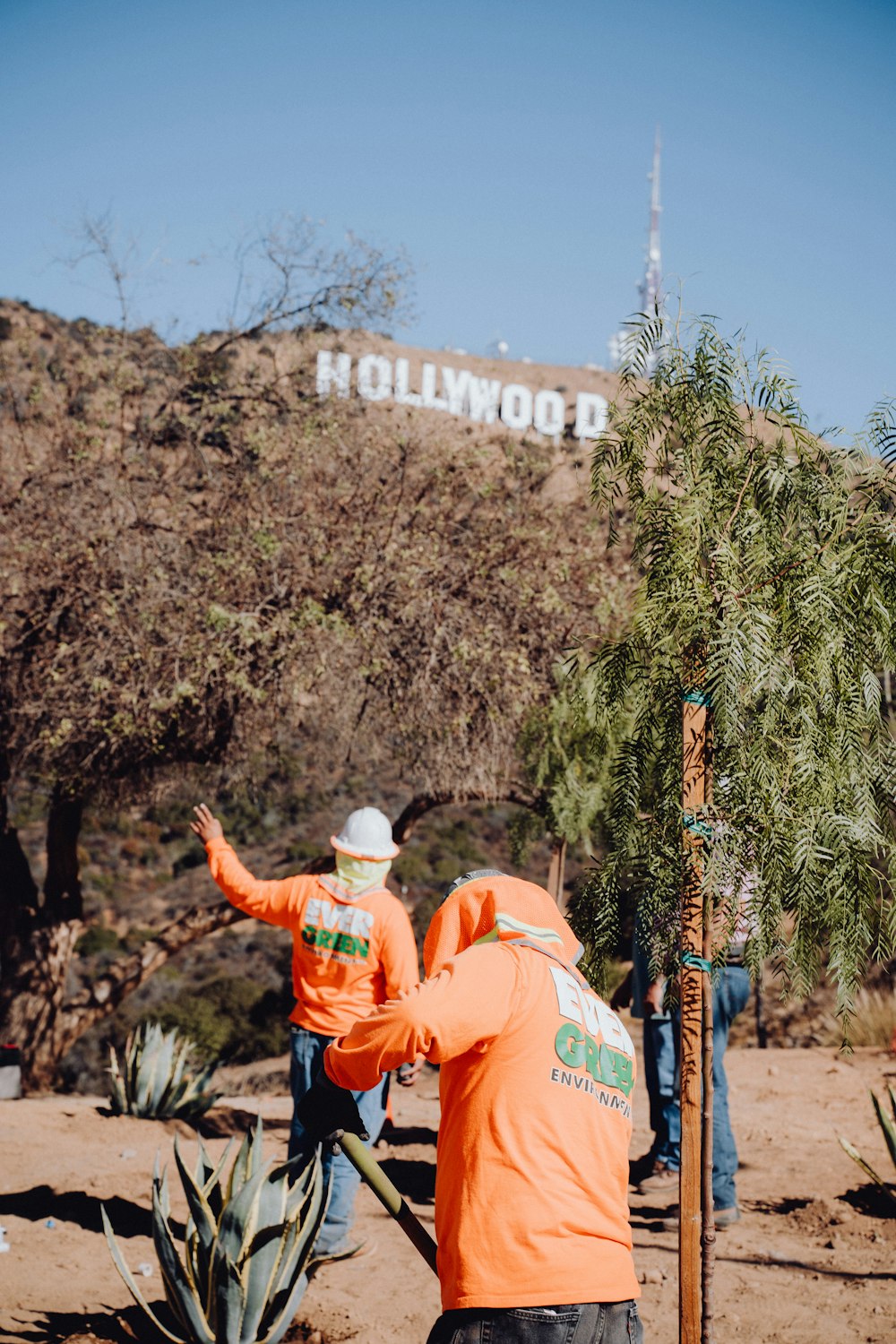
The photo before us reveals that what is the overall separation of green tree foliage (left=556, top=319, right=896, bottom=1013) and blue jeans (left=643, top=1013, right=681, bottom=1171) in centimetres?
237

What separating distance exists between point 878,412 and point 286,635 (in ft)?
18.4

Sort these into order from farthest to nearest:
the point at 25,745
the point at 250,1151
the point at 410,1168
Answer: the point at 25,745 → the point at 410,1168 → the point at 250,1151

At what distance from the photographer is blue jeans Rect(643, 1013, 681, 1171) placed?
5.73 meters

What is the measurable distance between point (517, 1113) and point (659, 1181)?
4.11m

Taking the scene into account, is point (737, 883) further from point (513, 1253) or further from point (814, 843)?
point (513, 1253)

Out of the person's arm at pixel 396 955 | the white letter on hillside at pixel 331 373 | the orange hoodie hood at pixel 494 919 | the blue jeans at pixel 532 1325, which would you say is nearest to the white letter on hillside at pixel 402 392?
the white letter on hillside at pixel 331 373

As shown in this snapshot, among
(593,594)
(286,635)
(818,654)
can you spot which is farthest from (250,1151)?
(593,594)

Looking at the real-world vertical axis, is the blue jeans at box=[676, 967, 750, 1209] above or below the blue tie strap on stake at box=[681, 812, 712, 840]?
below

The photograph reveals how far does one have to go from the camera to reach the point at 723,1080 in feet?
17.7

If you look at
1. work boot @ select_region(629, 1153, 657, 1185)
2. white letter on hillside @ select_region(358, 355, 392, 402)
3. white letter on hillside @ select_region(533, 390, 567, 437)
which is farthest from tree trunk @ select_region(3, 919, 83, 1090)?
white letter on hillside @ select_region(533, 390, 567, 437)

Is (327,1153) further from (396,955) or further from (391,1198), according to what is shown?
(391,1198)

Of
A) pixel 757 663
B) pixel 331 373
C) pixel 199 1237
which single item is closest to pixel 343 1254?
pixel 199 1237

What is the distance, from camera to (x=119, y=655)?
835 centimetres

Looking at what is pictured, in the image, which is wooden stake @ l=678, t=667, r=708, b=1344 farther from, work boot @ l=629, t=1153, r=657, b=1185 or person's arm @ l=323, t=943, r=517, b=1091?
work boot @ l=629, t=1153, r=657, b=1185
